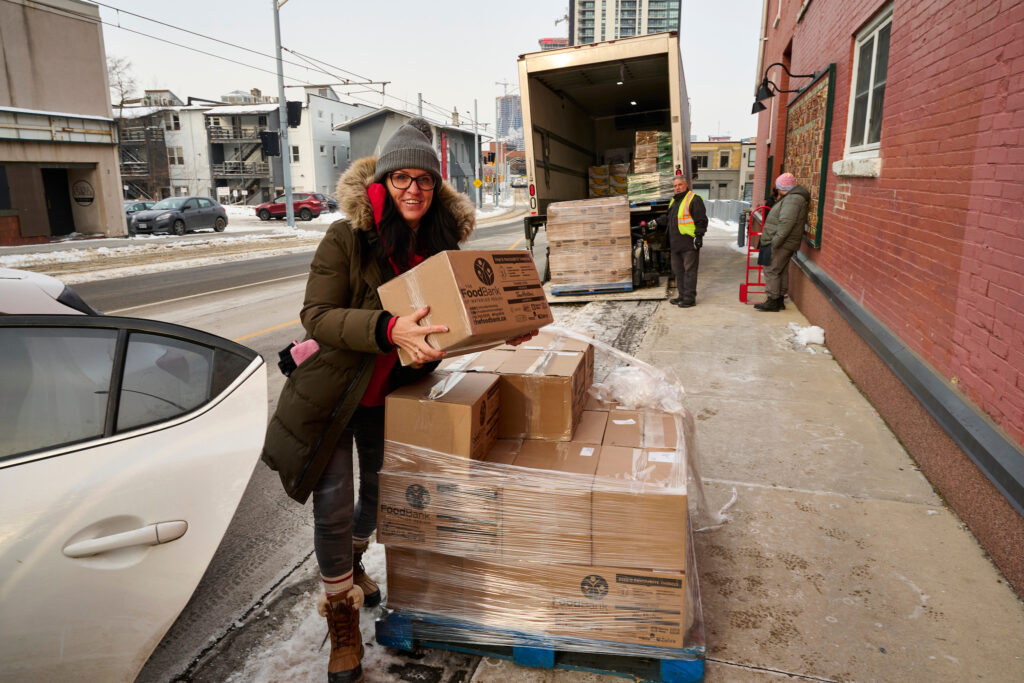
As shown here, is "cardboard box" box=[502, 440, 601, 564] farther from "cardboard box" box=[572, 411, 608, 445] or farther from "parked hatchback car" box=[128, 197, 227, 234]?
"parked hatchback car" box=[128, 197, 227, 234]

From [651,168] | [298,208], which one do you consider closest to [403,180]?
[651,168]

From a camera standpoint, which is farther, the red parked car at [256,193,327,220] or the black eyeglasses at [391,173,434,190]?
the red parked car at [256,193,327,220]

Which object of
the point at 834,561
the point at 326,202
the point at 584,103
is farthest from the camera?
the point at 326,202

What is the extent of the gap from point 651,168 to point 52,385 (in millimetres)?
11825

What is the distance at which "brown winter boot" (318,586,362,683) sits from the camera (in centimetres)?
228

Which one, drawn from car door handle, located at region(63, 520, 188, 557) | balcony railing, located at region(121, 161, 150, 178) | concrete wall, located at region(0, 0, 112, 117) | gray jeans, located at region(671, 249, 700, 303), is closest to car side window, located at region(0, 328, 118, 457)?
car door handle, located at region(63, 520, 188, 557)

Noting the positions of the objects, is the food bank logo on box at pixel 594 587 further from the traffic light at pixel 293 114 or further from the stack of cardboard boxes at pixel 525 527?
the traffic light at pixel 293 114

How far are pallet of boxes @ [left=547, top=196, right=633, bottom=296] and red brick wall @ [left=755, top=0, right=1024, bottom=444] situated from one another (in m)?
3.91

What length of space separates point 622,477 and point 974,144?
2996 mm

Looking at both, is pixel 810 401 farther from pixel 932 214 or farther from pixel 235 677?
pixel 235 677

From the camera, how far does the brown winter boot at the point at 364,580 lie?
268 cm

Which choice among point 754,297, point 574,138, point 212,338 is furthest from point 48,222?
point 212,338

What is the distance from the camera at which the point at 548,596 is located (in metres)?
2.30

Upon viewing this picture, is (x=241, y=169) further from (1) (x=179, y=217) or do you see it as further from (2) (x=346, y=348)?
(2) (x=346, y=348)
